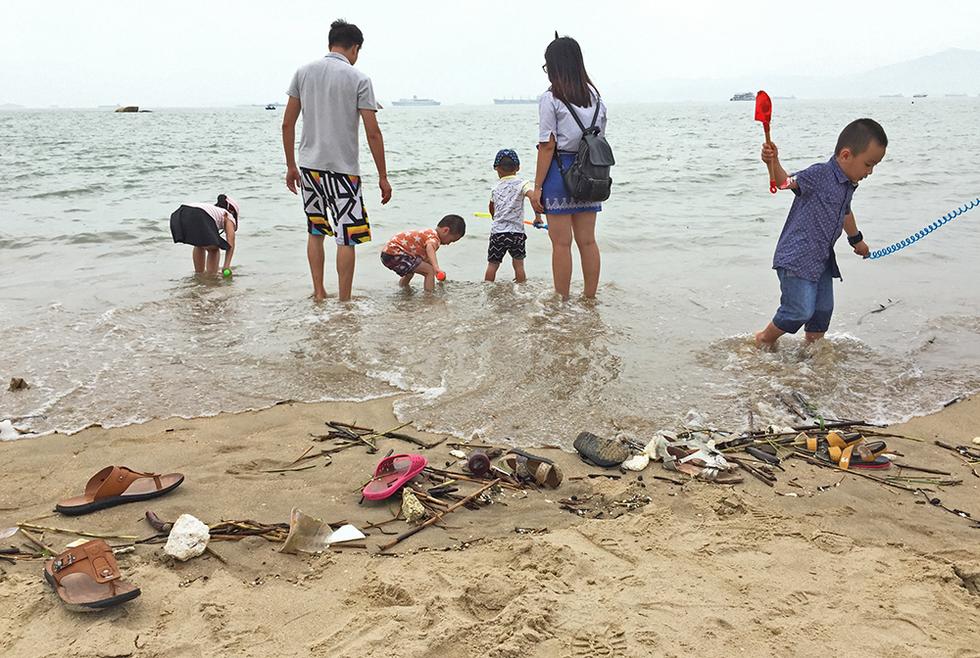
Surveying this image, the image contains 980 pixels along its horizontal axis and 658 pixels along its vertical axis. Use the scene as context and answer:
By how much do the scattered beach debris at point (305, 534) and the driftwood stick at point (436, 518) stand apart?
0.71 feet

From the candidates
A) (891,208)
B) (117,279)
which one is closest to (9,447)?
(117,279)

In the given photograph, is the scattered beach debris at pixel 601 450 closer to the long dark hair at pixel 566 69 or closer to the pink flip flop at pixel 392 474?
the pink flip flop at pixel 392 474

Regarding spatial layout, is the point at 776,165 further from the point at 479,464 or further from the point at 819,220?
the point at 479,464

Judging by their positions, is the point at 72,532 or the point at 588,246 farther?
the point at 588,246

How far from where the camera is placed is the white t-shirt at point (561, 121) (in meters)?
5.36

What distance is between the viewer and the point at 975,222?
383 inches

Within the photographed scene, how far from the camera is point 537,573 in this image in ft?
7.67

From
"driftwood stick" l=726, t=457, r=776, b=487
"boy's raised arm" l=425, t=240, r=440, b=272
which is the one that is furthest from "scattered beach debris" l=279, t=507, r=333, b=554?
"boy's raised arm" l=425, t=240, r=440, b=272

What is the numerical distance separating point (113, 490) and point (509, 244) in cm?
472

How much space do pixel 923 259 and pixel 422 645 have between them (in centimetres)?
769

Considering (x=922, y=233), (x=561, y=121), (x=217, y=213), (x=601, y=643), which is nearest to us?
(x=601, y=643)

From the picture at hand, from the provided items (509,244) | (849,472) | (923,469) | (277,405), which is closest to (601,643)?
(849,472)

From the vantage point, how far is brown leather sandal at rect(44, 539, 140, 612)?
2117 millimetres

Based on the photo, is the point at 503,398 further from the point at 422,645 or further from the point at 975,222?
the point at 975,222
